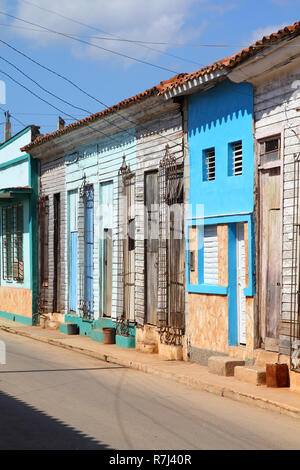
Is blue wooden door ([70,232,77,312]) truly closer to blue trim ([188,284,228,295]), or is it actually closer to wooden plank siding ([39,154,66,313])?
wooden plank siding ([39,154,66,313])

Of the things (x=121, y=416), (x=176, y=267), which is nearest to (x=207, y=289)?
(x=176, y=267)

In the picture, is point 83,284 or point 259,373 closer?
point 259,373

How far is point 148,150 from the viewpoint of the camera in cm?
1641

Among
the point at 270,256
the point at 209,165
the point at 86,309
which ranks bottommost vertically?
the point at 86,309

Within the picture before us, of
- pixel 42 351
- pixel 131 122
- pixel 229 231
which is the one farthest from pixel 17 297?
pixel 229 231

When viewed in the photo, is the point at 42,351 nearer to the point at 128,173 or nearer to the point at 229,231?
the point at 128,173

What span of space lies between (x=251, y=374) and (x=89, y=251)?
31.7 ft

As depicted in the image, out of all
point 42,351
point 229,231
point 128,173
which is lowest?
point 42,351

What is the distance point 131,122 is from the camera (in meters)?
17.1

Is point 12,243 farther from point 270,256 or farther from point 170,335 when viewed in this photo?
point 270,256

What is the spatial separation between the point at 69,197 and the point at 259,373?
39.0ft

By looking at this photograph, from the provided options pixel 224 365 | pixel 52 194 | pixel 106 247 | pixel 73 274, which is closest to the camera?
pixel 224 365

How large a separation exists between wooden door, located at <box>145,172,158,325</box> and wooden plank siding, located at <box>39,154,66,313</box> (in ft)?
19.6

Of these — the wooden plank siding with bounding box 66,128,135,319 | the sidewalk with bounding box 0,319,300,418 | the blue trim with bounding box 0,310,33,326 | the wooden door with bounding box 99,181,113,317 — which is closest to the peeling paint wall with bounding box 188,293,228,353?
the sidewalk with bounding box 0,319,300,418
